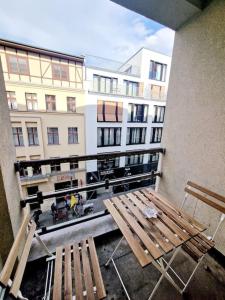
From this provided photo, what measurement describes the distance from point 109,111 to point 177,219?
29.6 ft

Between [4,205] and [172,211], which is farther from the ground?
[4,205]

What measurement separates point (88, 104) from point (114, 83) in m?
2.57

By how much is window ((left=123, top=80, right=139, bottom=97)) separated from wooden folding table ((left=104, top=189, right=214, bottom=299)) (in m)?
9.79

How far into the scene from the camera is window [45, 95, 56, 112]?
7.82 m

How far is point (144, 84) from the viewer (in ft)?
33.9

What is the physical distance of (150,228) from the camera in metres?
0.95

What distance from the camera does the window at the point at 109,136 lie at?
9.62m

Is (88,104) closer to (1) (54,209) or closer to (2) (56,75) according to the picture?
(2) (56,75)

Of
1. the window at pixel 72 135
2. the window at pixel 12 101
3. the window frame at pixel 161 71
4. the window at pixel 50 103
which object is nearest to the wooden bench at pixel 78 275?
the window at pixel 72 135

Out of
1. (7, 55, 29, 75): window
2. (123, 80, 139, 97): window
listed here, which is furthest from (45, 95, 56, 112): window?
(123, 80, 139, 97): window

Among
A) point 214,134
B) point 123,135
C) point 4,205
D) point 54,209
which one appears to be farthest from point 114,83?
point 4,205

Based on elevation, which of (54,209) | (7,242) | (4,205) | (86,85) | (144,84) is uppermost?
(144,84)

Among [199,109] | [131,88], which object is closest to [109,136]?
[131,88]

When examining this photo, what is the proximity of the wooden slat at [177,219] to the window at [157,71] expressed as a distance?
11412 millimetres
